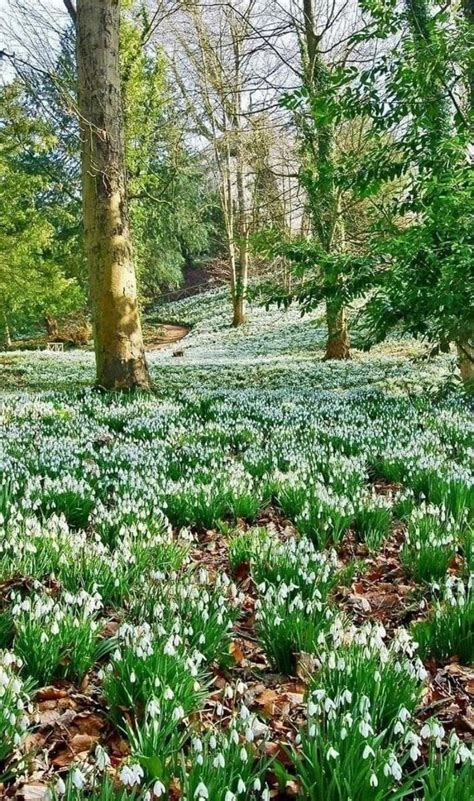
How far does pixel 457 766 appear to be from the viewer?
1789 millimetres

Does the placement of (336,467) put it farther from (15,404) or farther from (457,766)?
(15,404)

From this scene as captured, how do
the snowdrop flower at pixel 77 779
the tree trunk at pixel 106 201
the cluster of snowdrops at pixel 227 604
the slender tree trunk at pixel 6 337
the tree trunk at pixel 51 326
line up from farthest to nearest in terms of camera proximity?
the tree trunk at pixel 51 326 < the slender tree trunk at pixel 6 337 < the tree trunk at pixel 106 201 < the cluster of snowdrops at pixel 227 604 < the snowdrop flower at pixel 77 779

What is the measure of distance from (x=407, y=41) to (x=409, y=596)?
672 cm

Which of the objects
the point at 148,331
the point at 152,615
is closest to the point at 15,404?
the point at 152,615

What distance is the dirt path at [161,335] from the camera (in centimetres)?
3618

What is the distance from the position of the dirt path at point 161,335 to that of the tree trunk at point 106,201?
81.0 ft

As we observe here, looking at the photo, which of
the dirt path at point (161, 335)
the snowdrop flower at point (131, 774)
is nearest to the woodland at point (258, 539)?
the snowdrop flower at point (131, 774)

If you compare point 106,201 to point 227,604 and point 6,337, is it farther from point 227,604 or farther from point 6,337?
point 6,337

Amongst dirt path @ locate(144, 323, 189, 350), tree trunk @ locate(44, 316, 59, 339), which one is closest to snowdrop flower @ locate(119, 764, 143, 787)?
dirt path @ locate(144, 323, 189, 350)

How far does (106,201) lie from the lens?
31.7 ft

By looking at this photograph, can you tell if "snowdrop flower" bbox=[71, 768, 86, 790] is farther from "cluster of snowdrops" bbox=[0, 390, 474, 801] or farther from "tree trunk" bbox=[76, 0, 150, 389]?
"tree trunk" bbox=[76, 0, 150, 389]

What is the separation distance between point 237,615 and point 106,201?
8.40m

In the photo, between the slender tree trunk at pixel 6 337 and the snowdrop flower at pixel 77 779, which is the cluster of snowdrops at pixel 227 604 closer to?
the snowdrop flower at pixel 77 779

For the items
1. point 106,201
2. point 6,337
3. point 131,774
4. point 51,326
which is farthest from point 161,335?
point 131,774
